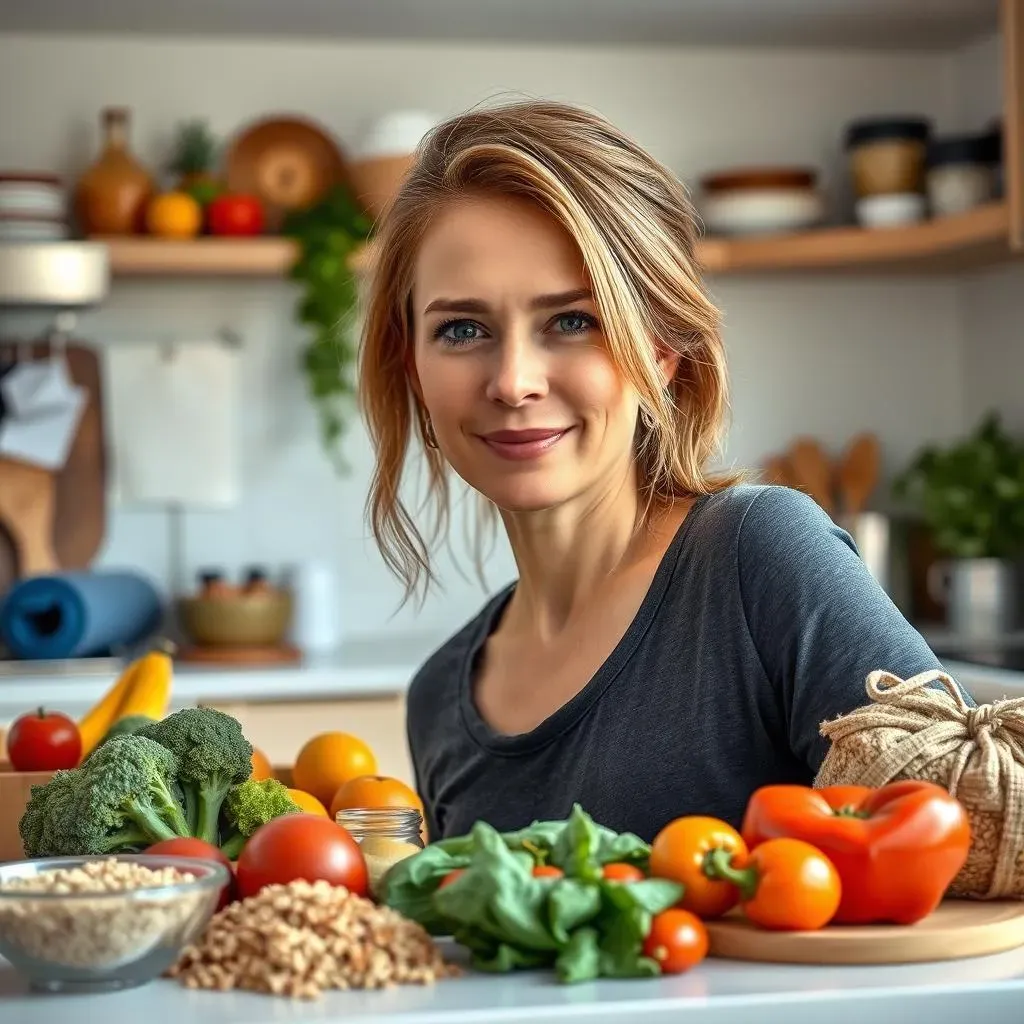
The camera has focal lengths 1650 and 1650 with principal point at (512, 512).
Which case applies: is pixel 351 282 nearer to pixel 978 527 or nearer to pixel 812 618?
pixel 978 527

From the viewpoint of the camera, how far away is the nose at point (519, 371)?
4.22 ft

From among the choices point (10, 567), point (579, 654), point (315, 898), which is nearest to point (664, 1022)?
point (315, 898)

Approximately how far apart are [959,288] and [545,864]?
3302mm

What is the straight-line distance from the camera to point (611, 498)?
1.51 meters

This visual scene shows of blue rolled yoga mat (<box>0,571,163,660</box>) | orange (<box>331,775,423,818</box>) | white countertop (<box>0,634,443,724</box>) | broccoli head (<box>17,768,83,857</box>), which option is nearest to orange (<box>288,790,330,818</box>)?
orange (<box>331,775,423,818</box>)

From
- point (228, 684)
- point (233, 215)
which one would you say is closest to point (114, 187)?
point (233, 215)

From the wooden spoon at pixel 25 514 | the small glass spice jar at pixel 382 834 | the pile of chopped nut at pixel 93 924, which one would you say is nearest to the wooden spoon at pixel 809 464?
the wooden spoon at pixel 25 514

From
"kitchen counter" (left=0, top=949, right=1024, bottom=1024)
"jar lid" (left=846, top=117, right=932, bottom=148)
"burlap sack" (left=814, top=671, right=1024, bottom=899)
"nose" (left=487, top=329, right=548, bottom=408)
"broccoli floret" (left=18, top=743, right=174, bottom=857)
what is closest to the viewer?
"kitchen counter" (left=0, top=949, right=1024, bottom=1024)

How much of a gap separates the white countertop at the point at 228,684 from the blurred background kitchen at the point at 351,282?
19 millimetres

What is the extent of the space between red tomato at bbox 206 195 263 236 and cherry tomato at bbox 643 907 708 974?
9.08ft

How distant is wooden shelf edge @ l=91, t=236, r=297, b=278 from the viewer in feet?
11.0

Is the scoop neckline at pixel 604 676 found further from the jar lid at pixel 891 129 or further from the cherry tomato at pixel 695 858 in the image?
the jar lid at pixel 891 129

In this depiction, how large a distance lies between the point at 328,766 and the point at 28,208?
2241 millimetres

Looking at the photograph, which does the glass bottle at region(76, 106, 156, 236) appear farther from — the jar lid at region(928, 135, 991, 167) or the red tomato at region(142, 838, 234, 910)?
the red tomato at region(142, 838, 234, 910)
